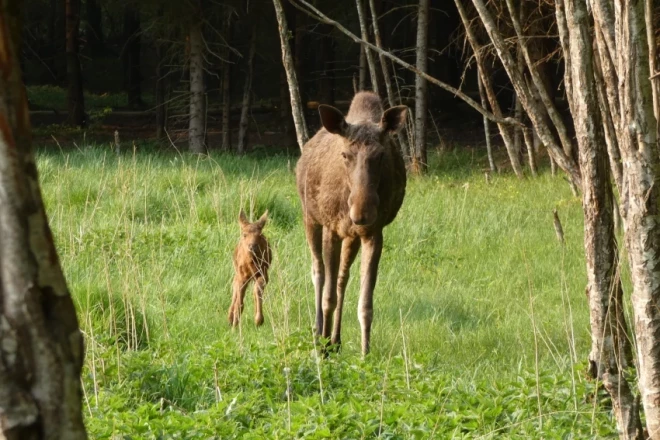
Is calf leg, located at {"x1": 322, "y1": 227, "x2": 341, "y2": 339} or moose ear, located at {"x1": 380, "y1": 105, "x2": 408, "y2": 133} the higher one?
moose ear, located at {"x1": 380, "y1": 105, "x2": 408, "y2": 133}

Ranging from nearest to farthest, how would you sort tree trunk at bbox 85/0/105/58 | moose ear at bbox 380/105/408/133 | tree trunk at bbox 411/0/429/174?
moose ear at bbox 380/105/408/133 → tree trunk at bbox 411/0/429/174 → tree trunk at bbox 85/0/105/58

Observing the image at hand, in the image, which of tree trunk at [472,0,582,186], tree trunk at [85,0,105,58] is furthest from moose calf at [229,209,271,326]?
tree trunk at [85,0,105,58]

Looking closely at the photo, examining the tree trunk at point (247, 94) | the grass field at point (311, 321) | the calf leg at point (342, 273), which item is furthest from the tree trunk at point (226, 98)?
the calf leg at point (342, 273)

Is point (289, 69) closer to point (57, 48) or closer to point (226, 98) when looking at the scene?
point (226, 98)

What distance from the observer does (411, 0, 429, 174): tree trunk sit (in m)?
18.4

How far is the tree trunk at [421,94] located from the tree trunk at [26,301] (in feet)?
52.8

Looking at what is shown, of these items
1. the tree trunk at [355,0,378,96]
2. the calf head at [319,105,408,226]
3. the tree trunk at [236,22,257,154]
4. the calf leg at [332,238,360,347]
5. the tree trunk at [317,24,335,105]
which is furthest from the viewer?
the tree trunk at [317,24,335,105]

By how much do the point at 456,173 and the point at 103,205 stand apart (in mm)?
7414

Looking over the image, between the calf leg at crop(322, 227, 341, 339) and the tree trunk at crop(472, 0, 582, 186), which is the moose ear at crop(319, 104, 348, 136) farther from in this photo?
the tree trunk at crop(472, 0, 582, 186)

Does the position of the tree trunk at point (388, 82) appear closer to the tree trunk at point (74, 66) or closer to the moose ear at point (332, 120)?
the moose ear at point (332, 120)

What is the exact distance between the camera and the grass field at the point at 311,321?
557 cm

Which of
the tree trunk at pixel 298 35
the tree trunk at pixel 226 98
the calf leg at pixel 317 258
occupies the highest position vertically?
the tree trunk at pixel 298 35

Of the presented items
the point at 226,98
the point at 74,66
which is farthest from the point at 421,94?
the point at 74,66

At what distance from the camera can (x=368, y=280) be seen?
27.5 ft
